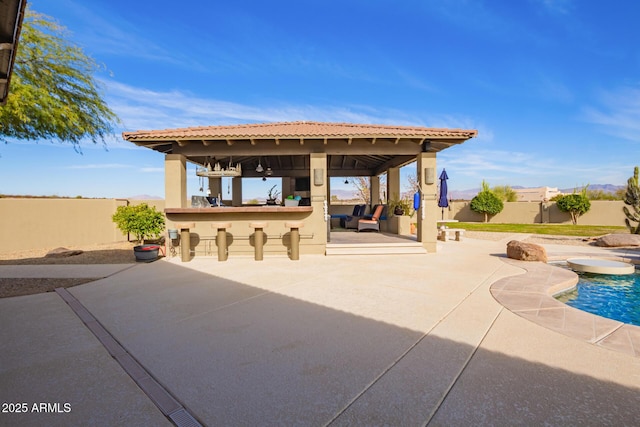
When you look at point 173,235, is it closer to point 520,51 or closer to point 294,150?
point 294,150

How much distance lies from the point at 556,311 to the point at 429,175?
5.51m

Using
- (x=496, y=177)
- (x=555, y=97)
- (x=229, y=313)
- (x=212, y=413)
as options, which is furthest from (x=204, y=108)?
(x=496, y=177)

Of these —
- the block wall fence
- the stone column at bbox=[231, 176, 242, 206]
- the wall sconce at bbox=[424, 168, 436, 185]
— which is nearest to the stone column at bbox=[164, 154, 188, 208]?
the block wall fence

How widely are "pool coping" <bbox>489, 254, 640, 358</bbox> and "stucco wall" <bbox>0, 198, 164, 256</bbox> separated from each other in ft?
46.2

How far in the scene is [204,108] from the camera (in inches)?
678

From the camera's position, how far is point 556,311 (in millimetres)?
3904

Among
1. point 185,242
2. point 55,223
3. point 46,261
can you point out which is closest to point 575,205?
point 185,242

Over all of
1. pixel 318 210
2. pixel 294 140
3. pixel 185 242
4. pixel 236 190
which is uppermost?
pixel 294 140

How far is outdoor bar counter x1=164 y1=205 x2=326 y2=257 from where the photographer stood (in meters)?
8.55

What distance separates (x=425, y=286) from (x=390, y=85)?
49.0 ft

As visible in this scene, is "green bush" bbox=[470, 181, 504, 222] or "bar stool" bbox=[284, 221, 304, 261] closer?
"bar stool" bbox=[284, 221, 304, 261]

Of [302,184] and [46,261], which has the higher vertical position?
[302,184]

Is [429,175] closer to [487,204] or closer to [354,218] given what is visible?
[354,218]

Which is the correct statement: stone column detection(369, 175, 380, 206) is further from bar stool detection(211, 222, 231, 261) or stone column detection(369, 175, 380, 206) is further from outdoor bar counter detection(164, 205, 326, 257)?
bar stool detection(211, 222, 231, 261)
